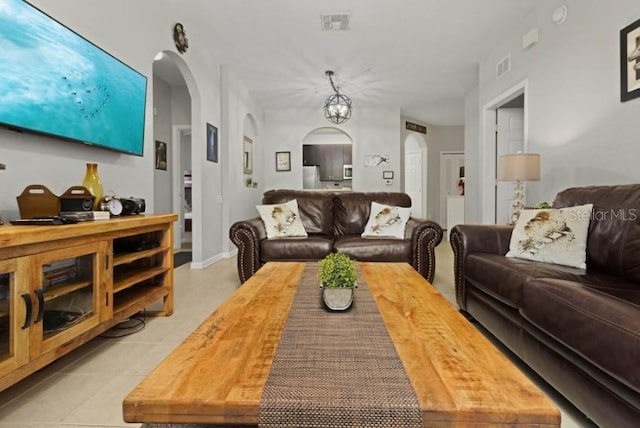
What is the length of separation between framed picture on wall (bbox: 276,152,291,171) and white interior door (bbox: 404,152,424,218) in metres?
3.49

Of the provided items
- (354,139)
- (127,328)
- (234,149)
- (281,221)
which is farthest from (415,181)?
(127,328)

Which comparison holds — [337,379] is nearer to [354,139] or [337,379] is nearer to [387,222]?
[387,222]

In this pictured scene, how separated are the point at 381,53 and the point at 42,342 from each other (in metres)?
4.64

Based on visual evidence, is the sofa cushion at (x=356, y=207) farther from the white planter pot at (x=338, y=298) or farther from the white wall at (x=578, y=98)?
the white planter pot at (x=338, y=298)

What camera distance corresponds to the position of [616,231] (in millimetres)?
1940

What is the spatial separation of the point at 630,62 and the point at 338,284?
2.70 m

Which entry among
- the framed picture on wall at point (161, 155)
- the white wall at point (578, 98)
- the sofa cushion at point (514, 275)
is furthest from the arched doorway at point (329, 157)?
the sofa cushion at point (514, 275)

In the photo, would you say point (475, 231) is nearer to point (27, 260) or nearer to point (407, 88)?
point (27, 260)

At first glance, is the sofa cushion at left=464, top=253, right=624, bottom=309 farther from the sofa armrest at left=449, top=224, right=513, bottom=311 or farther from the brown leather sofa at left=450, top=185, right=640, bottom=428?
the sofa armrest at left=449, top=224, right=513, bottom=311

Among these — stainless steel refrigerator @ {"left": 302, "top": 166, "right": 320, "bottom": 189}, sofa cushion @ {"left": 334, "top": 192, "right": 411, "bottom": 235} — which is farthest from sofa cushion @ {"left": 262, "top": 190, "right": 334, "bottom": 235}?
stainless steel refrigerator @ {"left": 302, "top": 166, "right": 320, "bottom": 189}

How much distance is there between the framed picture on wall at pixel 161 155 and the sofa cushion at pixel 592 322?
5303mm

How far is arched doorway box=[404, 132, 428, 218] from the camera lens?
9211 millimetres

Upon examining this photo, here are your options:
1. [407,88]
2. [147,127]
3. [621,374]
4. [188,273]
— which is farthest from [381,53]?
[621,374]

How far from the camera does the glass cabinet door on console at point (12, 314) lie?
1.37 meters
